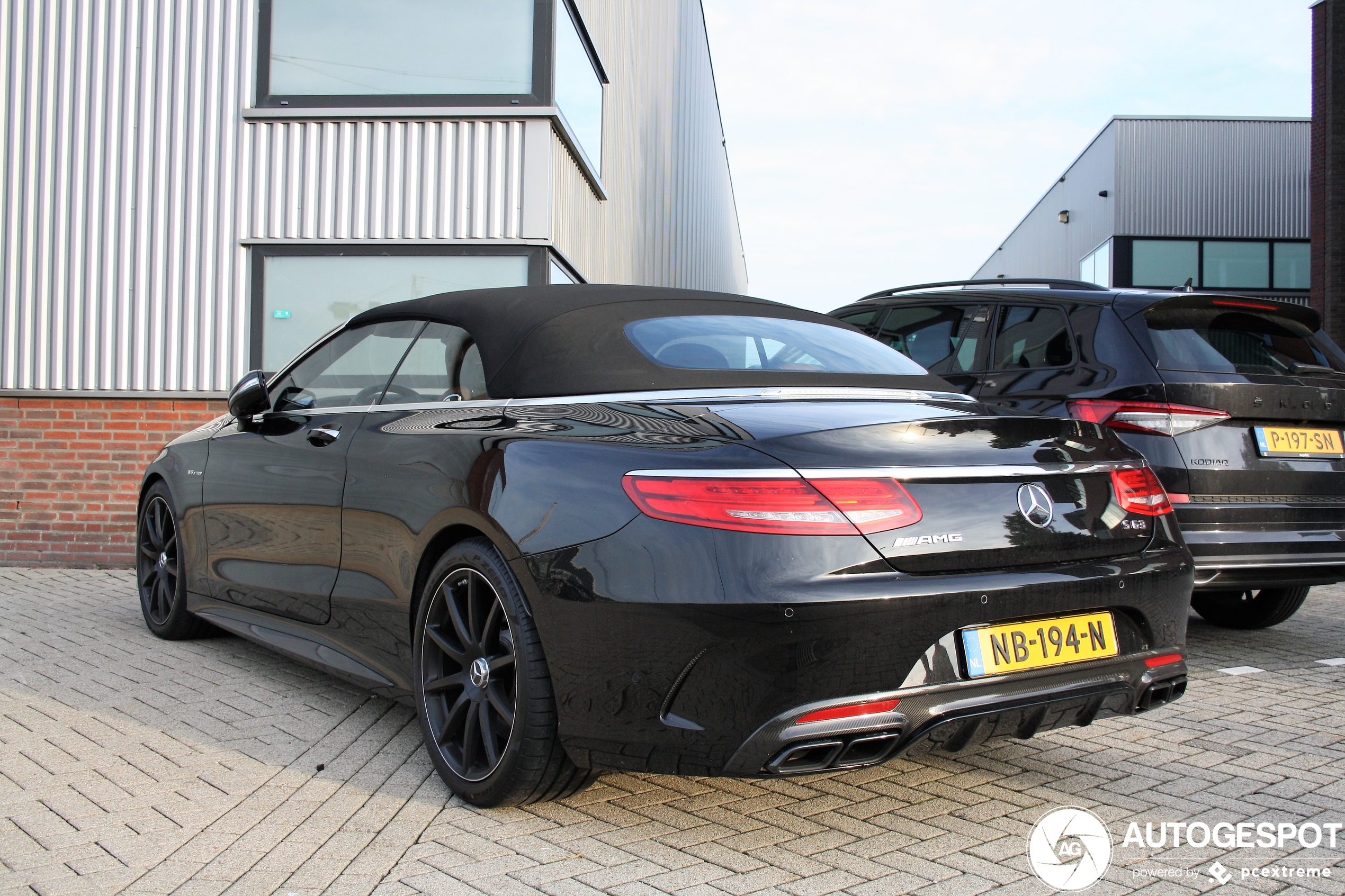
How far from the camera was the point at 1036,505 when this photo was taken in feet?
8.91

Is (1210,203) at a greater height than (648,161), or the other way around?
(1210,203)

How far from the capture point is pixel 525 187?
7.97 m

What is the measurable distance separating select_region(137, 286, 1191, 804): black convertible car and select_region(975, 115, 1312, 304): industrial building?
93.3ft

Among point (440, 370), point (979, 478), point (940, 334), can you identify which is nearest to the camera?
point (979, 478)

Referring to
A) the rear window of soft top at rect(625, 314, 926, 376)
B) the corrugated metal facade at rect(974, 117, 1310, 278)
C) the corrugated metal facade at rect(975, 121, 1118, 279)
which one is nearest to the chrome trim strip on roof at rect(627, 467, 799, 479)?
the rear window of soft top at rect(625, 314, 926, 376)

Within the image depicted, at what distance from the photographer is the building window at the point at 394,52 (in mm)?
8086

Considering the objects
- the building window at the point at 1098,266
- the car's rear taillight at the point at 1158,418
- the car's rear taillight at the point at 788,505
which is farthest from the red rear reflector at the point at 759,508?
the building window at the point at 1098,266

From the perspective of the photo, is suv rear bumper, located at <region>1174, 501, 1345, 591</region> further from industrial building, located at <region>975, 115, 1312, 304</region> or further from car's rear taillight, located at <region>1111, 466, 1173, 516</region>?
industrial building, located at <region>975, 115, 1312, 304</region>

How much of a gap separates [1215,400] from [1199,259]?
91.1ft

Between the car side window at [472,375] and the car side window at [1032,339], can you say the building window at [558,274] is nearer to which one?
the car side window at [1032,339]

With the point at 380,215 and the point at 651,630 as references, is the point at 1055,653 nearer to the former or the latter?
the point at 651,630

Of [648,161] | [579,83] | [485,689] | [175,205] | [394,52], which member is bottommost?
[485,689]

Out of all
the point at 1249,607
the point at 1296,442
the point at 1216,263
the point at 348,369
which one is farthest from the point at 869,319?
the point at 1216,263

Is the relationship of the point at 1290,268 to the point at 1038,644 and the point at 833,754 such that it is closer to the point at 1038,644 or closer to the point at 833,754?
the point at 1038,644
